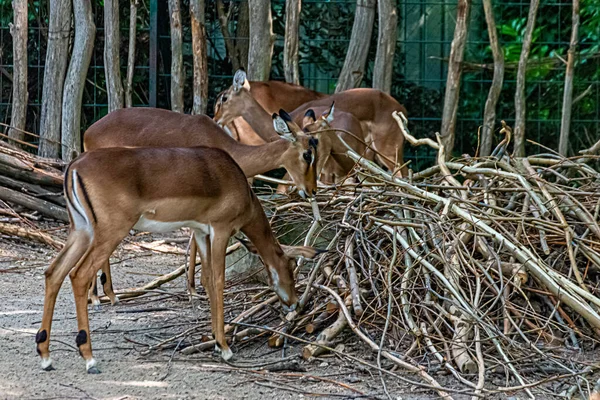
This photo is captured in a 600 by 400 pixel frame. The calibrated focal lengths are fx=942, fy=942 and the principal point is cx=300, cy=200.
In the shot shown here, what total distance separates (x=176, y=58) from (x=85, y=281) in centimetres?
513

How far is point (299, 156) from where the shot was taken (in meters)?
7.34

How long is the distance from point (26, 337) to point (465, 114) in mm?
6908

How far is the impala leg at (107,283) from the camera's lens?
677cm

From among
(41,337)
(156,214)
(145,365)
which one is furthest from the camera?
(156,214)

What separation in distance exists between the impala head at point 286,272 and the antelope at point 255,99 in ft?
10.6

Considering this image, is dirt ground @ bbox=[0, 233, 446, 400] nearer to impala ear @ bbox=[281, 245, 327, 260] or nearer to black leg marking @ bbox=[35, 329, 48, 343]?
black leg marking @ bbox=[35, 329, 48, 343]

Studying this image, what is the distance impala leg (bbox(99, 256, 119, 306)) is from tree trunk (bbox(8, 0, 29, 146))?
384 centimetres

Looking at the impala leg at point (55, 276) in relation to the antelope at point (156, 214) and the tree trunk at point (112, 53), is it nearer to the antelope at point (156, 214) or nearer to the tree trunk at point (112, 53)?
the antelope at point (156, 214)

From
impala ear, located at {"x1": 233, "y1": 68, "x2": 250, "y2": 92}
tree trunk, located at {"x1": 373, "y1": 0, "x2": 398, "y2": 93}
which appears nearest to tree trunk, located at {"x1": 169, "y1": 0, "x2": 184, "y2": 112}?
impala ear, located at {"x1": 233, "y1": 68, "x2": 250, "y2": 92}

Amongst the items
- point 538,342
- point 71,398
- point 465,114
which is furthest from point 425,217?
point 465,114

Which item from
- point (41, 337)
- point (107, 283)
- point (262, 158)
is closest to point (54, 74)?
point (262, 158)

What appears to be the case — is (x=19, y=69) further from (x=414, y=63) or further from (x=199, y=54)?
(x=414, y=63)

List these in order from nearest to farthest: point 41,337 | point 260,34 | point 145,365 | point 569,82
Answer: point 41,337 < point 145,365 < point 260,34 < point 569,82

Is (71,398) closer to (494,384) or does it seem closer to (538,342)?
(494,384)
